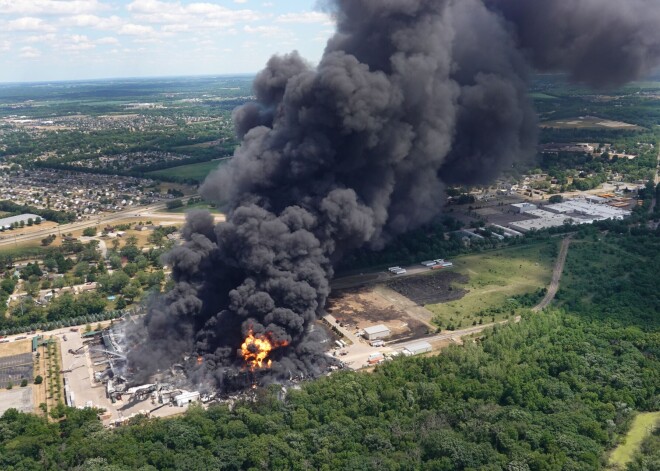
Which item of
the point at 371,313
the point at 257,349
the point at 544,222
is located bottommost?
the point at 371,313

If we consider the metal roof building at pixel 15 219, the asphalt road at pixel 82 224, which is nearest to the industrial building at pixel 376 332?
the asphalt road at pixel 82 224

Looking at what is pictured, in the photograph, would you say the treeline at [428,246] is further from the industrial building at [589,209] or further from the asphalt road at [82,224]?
the asphalt road at [82,224]

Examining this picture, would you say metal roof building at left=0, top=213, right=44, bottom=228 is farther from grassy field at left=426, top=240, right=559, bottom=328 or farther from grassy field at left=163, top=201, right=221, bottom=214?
grassy field at left=426, top=240, right=559, bottom=328

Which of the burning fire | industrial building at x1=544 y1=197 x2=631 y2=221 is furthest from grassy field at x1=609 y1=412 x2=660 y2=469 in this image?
industrial building at x1=544 y1=197 x2=631 y2=221

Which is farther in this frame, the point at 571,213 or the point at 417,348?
the point at 571,213

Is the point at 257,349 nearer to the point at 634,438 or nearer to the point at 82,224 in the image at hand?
the point at 634,438

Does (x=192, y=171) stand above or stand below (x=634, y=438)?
above

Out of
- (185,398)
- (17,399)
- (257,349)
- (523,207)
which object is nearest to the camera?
(185,398)

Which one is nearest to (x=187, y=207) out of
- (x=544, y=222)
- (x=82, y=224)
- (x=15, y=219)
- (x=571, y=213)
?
(x=82, y=224)
